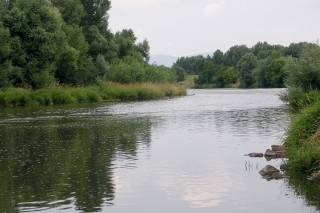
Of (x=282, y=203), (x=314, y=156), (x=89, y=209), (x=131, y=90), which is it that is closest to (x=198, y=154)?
(x=314, y=156)

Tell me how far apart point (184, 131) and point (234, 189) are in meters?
15.1

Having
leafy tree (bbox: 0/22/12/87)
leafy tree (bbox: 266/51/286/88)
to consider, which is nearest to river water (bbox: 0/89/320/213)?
leafy tree (bbox: 0/22/12/87)

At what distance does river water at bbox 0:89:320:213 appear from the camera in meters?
13.7

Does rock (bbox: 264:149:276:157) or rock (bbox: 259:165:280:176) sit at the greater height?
rock (bbox: 264:149:276:157)

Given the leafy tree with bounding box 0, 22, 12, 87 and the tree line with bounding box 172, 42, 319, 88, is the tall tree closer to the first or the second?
the leafy tree with bounding box 0, 22, 12, 87

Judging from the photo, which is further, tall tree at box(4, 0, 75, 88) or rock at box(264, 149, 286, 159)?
tall tree at box(4, 0, 75, 88)

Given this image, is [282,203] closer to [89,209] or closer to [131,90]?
[89,209]

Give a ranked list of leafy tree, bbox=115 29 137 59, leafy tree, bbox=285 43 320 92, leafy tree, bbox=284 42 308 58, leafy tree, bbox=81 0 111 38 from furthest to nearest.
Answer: leafy tree, bbox=284 42 308 58, leafy tree, bbox=115 29 137 59, leafy tree, bbox=81 0 111 38, leafy tree, bbox=285 43 320 92

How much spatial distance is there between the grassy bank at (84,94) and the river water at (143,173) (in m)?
28.3

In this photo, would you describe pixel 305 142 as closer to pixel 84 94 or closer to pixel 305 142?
pixel 305 142

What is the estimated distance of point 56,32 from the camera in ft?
209

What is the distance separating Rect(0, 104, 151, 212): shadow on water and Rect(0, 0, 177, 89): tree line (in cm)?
2703

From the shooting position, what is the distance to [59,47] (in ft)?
217

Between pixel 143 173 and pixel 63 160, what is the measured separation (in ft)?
13.4
